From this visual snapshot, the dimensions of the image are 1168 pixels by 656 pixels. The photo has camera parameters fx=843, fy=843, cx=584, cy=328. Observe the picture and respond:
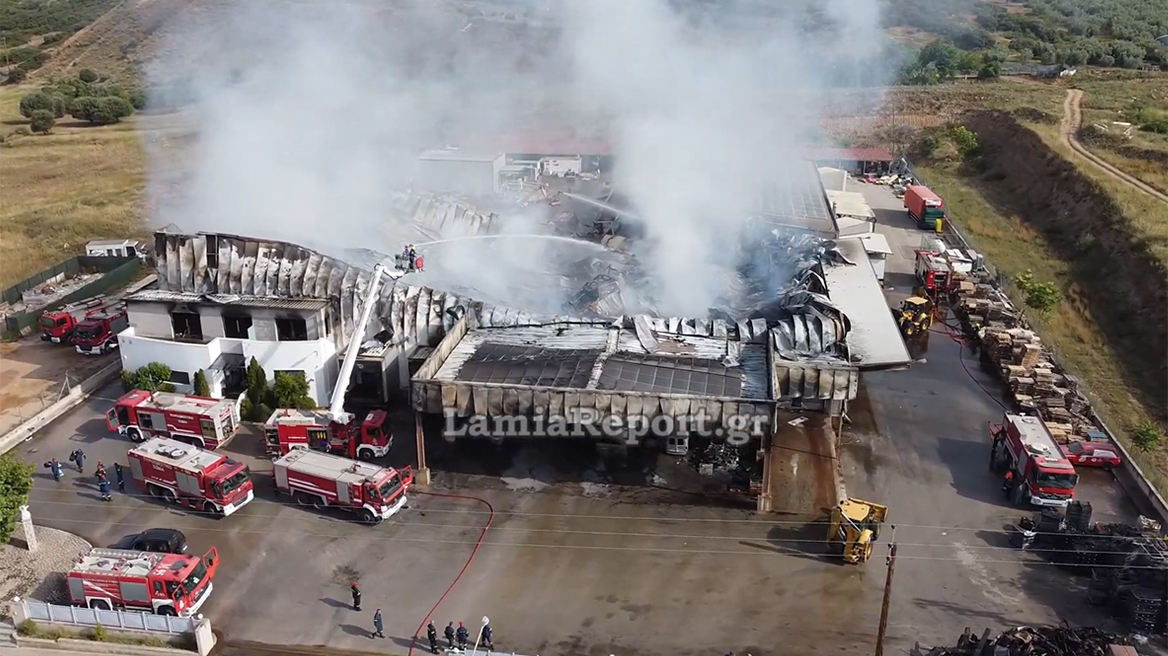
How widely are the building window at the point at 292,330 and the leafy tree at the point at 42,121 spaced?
42402 mm

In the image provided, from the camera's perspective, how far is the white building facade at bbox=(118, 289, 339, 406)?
21.4 m

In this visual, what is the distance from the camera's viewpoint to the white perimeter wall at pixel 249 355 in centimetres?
2139

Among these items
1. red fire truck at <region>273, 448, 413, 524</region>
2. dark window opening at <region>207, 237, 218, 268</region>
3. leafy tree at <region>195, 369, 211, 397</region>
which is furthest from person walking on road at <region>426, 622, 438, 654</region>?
dark window opening at <region>207, 237, 218, 268</region>

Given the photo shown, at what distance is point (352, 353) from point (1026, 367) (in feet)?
58.2

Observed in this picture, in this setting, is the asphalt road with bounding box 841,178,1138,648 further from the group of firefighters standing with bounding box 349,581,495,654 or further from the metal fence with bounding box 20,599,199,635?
the metal fence with bounding box 20,599,199,635

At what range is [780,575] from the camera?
15.4 metres

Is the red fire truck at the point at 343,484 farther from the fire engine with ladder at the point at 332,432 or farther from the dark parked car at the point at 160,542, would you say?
the dark parked car at the point at 160,542

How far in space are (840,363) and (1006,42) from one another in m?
64.0

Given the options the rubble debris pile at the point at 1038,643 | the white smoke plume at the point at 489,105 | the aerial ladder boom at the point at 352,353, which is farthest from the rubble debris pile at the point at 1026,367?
the aerial ladder boom at the point at 352,353

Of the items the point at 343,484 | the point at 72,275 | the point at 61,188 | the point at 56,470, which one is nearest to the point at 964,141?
the point at 343,484

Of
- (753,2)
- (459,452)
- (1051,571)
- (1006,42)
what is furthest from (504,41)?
(1006,42)

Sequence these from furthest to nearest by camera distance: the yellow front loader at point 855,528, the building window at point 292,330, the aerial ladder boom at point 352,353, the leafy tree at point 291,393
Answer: the building window at point 292,330 → the leafy tree at point 291,393 → the aerial ladder boom at point 352,353 → the yellow front loader at point 855,528

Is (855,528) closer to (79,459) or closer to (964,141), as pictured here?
(79,459)

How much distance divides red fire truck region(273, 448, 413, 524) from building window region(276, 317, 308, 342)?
14.6 ft
